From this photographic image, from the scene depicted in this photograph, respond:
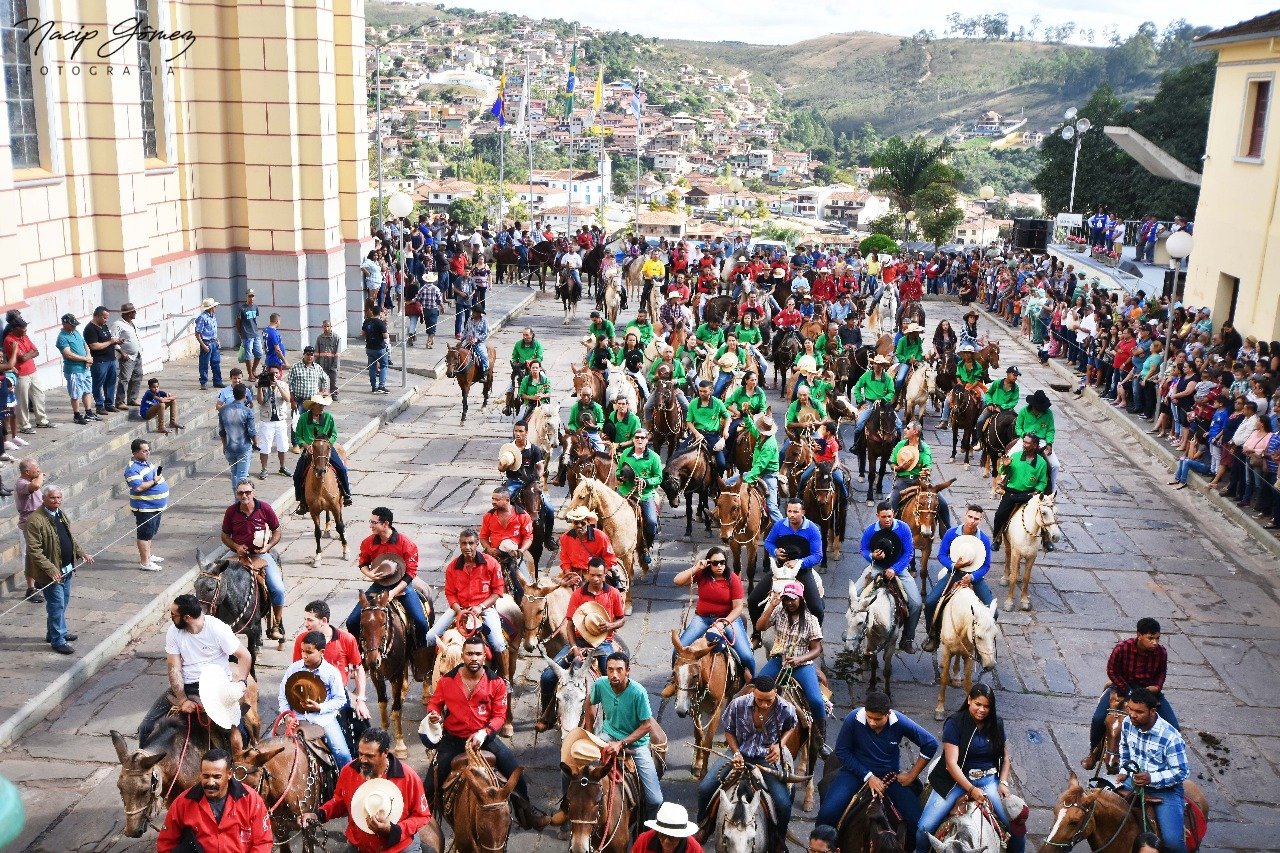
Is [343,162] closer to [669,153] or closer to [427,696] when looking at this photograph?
[427,696]

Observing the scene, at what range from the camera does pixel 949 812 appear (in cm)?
745

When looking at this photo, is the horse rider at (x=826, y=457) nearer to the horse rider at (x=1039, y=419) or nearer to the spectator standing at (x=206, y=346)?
the horse rider at (x=1039, y=419)

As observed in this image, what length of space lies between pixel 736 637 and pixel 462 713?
94.4 inches

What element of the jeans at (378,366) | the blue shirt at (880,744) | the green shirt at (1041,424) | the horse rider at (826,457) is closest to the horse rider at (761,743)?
the blue shirt at (880,744)

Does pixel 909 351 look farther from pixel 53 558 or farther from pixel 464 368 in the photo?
pixel 53 558

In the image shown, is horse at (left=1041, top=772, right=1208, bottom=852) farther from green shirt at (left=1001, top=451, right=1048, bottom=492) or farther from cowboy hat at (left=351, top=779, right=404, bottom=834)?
green shirt at (left=1001, top=451, right=1048, bottom=492)

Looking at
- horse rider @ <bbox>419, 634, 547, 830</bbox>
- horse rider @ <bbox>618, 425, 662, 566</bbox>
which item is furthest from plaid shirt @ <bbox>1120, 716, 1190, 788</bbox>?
horse rider @ <bbox>618, 425, 662, 566</bbox>

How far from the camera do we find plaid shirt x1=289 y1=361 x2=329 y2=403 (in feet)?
55.1

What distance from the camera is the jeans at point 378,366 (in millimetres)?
21312

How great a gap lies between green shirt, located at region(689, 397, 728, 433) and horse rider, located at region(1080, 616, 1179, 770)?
675cm

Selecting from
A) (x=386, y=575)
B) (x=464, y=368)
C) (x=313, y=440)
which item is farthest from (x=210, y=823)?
(x=464, y=368)

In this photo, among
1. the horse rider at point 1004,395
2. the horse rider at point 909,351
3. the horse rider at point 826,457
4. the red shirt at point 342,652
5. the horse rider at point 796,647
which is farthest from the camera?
the horse rider at point 909,351

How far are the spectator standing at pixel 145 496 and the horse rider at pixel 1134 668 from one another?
955cm

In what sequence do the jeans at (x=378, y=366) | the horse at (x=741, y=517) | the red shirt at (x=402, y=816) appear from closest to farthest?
the red shirt at (x=402, y=816), the horse at (x=741, y=517), the jeans at (x=378, y=366)
